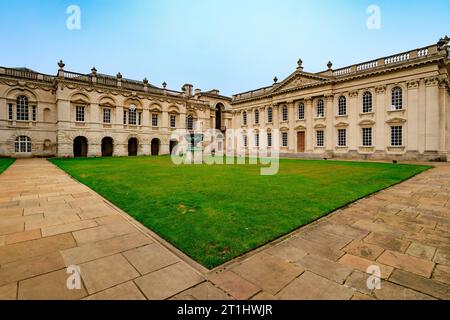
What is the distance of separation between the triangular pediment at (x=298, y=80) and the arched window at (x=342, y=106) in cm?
324

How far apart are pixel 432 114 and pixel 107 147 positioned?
40.4 meters

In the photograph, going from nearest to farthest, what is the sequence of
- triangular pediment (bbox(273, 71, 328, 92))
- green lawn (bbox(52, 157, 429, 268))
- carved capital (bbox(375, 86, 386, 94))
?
green lawn (bbox(52, 157, 429, 268)) → carved capital (bbox(375, 86, 386, 94)) → triangular pediment (bbox(273, 71, 328, 92))

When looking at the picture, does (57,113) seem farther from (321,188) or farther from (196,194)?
(321,188)

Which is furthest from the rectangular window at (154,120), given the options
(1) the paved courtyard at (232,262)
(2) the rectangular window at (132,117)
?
(1) the paved courtyard at (232,262)

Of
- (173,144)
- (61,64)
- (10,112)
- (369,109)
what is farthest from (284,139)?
(10,112)

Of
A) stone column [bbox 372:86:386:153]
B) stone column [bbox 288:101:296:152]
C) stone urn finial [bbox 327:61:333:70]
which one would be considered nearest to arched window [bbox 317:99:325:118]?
stone column [bbox 288:101:296:152]

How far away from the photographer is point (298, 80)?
3272cm

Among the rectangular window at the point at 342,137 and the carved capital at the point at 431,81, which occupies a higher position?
the carved capital at the point at 431,81

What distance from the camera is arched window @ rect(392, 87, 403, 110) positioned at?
24.4 m

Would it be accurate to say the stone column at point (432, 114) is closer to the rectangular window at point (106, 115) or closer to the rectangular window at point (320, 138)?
the rectangular window at point (320, 138)

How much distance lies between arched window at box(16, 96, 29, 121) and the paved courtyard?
103 ft

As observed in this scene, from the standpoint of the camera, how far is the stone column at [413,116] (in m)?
23.2

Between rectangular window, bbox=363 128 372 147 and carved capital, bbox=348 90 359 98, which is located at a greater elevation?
carved capital, bbox=348 90 359 98

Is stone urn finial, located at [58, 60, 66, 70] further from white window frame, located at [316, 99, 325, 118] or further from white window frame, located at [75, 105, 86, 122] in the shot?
white window frame, located at [316, 99, 325, 118]
